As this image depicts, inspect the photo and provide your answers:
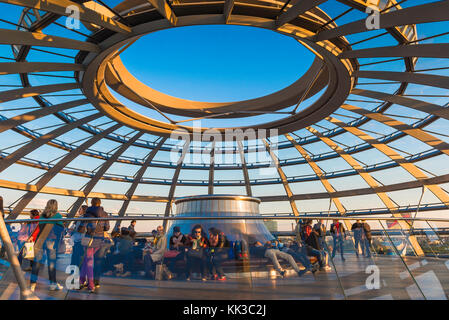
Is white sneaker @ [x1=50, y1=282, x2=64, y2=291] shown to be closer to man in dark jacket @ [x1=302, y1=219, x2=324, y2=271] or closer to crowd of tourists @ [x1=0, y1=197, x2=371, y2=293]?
crowd of tourists @ [x1=0, y1=197, x2=371, y2=293]

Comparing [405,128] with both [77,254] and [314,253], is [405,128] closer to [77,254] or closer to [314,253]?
[314,253]

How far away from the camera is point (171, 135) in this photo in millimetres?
24438

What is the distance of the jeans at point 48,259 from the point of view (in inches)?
209

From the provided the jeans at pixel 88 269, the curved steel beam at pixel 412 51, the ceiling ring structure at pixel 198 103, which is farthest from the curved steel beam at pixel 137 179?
the jeans at pixel 88 269

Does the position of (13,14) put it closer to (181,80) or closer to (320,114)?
(181,80)

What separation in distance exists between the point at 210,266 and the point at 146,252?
4.47ft

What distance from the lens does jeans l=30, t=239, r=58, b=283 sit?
531 centimetres

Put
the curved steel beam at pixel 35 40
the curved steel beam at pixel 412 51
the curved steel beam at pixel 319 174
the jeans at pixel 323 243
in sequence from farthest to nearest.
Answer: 1. the curved steel beam at pixel 319 174
2. the curved steel beam at pixel 412 51
3. the curved steel beam at pixel 35 40
4. the jeans at pixel 323 243

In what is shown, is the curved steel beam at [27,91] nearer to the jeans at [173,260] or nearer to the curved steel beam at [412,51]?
the jeans at [173,260]

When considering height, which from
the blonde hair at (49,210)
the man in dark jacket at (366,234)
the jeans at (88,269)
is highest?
the blonde hair at (49,210)

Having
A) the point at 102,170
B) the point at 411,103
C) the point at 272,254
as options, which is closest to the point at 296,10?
the point at 272,254

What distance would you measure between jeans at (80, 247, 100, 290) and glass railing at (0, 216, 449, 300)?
0.02 meters

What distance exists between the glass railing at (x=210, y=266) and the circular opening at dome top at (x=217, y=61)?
13.6 m
